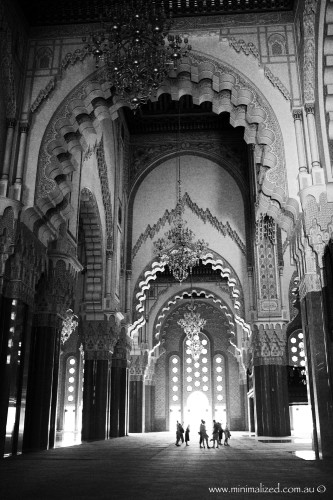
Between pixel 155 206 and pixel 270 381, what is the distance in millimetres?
6302

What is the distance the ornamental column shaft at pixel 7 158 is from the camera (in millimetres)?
8195

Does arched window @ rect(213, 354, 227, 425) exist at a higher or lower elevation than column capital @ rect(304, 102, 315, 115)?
lower

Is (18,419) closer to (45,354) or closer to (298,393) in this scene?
(45,354)

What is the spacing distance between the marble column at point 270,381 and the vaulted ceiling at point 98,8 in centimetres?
880

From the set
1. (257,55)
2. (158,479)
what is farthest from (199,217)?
(158,479)

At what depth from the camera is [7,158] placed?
27.8 ft

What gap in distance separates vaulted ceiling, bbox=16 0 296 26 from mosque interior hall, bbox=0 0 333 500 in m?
0.02

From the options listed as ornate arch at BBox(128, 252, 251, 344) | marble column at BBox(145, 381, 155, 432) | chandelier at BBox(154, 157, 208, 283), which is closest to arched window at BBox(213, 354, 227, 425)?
marble column at BBox(145, 381, 155, 432)

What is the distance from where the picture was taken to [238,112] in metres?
9.31

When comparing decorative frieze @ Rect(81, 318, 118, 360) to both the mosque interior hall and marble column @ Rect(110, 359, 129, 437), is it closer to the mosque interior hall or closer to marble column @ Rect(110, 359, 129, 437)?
the mosque interior hall

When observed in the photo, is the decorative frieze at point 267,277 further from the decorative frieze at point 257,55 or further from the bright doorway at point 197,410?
the bright doorway at point 197,410

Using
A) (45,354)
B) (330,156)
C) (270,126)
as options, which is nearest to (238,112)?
(270,126)

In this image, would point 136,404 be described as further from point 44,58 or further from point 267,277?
point 44,58

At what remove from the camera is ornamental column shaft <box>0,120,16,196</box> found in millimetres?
8195
